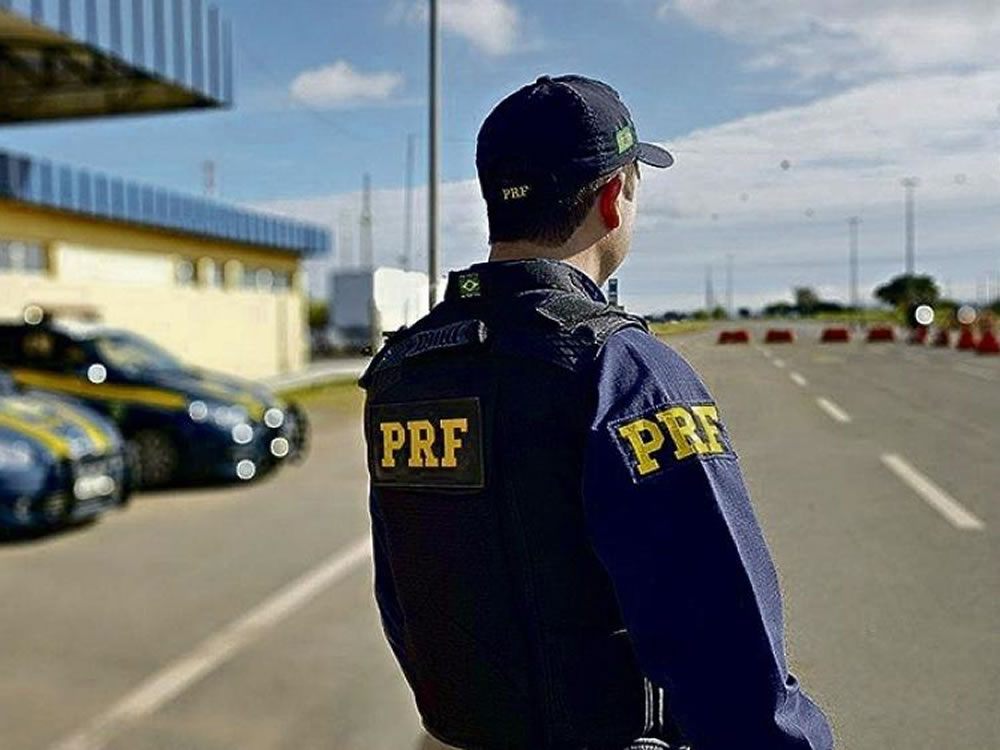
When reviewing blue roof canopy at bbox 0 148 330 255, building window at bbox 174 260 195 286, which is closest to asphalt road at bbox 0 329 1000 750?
blue roof canopy at bbox 0 148 330 255

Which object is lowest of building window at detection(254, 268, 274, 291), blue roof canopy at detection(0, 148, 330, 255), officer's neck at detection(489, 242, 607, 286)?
officer's neck at detection(489, 242, 607, 286)

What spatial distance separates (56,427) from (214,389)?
8.37 ft

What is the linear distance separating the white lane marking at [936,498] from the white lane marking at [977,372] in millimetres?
1493

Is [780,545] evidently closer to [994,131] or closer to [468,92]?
[994,131]

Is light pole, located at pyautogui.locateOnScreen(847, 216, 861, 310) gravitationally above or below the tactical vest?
above

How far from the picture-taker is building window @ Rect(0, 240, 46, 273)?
57.7ft

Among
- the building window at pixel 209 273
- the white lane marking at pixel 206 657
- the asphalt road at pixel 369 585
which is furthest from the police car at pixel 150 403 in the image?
the building window at pixel 209 273

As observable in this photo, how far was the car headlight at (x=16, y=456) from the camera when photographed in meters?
7.59

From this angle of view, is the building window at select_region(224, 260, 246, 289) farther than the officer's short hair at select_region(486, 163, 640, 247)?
Yes

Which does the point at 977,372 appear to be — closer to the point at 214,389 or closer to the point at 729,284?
the point at 729,284

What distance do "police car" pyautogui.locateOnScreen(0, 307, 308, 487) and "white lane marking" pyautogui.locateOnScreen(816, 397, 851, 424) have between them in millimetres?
7243

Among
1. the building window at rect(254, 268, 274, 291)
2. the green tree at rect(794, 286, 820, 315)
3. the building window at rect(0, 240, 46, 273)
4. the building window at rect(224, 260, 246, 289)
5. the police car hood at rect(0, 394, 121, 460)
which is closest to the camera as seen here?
the green tree at rect(794, 286, 820, 315)

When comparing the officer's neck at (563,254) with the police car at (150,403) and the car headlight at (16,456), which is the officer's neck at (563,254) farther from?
the police car at (150,403)

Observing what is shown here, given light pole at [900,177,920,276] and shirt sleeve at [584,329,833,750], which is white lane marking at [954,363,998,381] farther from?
shirt sleeve at [584,329,833,750]
